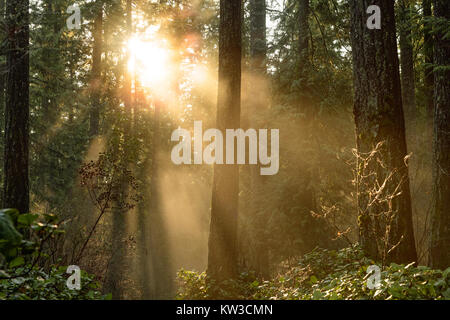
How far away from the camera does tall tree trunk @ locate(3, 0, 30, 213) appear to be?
1004 cm

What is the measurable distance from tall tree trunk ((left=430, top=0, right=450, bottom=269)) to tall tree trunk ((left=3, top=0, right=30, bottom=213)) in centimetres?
961

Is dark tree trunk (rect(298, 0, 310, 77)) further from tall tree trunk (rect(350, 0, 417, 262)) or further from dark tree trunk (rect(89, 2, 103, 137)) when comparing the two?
dark tree trunk (rect(89, 2, 103, 137))

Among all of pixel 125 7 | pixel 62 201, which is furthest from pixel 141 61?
pixel 62 201

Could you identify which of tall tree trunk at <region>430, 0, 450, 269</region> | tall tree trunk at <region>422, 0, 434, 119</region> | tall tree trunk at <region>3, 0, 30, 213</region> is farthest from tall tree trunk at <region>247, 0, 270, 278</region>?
tall tree trunk at <region>3, 0, 30, 213</region>

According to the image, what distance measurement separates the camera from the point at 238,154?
46.2 ft

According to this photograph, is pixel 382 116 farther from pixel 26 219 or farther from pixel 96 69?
pixel 96 69

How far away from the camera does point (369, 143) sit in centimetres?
601

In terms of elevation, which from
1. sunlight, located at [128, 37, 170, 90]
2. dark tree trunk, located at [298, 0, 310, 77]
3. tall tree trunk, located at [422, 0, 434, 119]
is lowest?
tall tree trunk, located at [422, 0, 434, 119]

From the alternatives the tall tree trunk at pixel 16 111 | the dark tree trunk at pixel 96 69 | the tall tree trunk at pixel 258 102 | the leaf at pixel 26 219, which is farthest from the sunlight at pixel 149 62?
the leaf at pixel 26 219

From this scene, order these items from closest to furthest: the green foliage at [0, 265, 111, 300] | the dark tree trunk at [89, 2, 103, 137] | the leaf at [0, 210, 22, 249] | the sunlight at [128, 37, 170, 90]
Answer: the leaf at [0, 210, 22, 249] < the green foliage at [0, 265, 111, 300] < the dark tree trunk at [89, 2, 103, 137] < the sunlight at [128, 37, 170, 90]

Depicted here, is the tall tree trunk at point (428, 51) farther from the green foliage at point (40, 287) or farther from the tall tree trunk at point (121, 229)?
the tall tree trunk at point (121, 229)

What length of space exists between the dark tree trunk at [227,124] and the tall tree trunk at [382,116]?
2.56m
